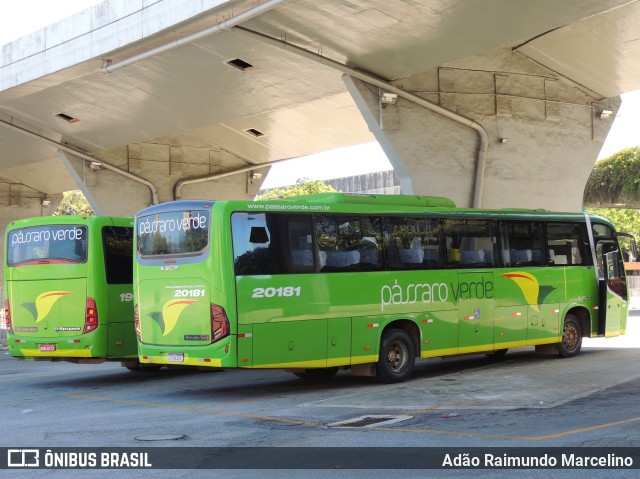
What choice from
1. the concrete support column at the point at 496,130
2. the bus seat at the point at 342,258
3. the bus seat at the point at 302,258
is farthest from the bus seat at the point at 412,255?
the concrete support column at the point at 496,130

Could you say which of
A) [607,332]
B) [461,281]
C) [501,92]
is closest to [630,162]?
[501,92]

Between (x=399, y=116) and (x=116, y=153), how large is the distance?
688 inches

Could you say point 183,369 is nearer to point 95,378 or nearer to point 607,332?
point 95,378

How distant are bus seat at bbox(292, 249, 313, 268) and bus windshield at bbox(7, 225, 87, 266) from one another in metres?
4.53

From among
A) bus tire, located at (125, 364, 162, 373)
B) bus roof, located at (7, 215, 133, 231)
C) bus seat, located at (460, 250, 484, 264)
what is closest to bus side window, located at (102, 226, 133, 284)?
bus roof, located at (7, 215, 133, 231)

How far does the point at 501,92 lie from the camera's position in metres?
25.6

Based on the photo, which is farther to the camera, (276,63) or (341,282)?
(276,63)

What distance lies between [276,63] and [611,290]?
10582mm

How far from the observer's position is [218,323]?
13.5 metres

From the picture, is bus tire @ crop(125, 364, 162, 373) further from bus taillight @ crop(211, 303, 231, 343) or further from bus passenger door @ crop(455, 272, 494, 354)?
bus passenger door @ crop(455, 272, 494, 354)

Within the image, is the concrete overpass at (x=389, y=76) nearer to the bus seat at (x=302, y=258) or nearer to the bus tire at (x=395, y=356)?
the bus seat at (x=302, y=258)

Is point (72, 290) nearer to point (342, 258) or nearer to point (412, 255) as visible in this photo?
point (342, 258)

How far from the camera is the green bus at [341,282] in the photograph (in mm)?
13648

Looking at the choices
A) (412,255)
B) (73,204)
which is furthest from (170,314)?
(73,204)
